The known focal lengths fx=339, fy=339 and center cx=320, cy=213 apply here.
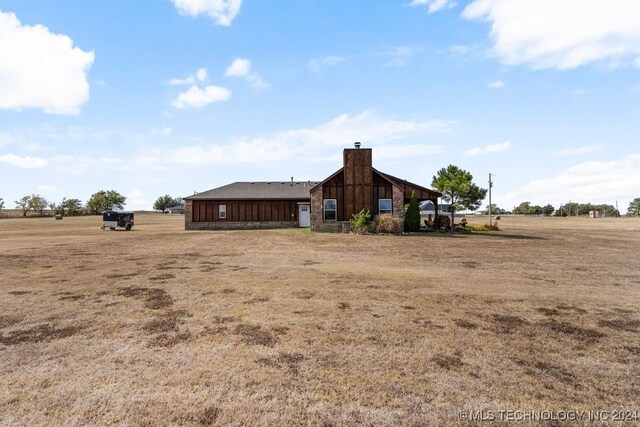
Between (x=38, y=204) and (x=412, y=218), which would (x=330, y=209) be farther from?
(x=38, y=204)

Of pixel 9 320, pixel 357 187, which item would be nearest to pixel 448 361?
pixel 9 320

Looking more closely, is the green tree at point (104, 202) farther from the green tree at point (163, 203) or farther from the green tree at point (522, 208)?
the green tree at point (522, 208)

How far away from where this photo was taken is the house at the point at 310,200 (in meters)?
25.0

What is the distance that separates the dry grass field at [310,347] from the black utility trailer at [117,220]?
946 inches

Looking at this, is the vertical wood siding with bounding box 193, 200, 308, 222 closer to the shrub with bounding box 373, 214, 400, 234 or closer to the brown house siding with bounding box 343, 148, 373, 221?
the brown house siding with bounding box 343, 148, 373, 221

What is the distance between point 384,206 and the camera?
2550 cm

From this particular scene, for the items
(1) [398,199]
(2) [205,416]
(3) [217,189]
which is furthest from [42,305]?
(3) [217,189]

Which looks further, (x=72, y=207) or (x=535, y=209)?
(x=535, y=209)

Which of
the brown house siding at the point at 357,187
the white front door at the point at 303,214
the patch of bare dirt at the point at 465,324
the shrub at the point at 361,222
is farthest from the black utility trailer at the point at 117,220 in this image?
the patch of bare dirt at the point at 465,324

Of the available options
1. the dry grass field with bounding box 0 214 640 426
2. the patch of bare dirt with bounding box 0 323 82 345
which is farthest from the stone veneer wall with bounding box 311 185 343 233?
the patch of bare dirt with bounding box 0 323 82 345

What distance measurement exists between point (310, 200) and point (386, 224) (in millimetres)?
8537

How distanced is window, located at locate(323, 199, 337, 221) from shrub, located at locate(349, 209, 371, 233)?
167 cm

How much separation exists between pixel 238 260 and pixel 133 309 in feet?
19.0

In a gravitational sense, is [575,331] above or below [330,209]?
below
